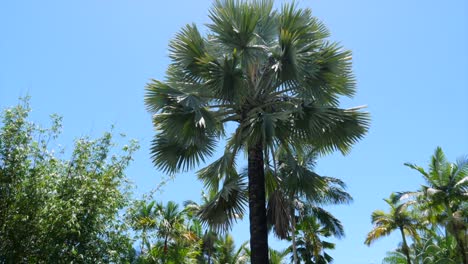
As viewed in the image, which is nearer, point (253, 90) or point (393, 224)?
point (253, 90)

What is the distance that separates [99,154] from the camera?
27.6 feet

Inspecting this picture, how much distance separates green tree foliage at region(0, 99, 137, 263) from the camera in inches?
275

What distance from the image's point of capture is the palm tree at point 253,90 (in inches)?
391

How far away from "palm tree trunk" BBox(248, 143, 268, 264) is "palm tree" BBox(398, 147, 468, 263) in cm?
1635

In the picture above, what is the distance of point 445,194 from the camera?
2336 centimetres

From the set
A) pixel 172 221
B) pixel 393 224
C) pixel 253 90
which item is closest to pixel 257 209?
pixel 253 90

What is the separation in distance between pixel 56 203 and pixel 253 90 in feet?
17.1

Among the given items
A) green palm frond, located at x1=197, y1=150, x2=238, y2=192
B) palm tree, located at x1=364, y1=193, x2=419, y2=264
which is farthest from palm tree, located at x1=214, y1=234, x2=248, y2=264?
green palm frond, located at x1=197, y1=150, x2=238, y2=192

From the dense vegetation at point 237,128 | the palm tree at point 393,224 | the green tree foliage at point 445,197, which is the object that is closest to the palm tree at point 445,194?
the green tree foliage at point 445,197

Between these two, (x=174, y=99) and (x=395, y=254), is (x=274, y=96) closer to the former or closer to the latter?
(x=174, y=99)

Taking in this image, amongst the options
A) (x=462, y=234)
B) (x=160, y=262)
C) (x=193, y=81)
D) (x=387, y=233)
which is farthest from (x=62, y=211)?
(x=387, y=233)

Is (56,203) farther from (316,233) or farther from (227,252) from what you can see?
Answer: (227,252)

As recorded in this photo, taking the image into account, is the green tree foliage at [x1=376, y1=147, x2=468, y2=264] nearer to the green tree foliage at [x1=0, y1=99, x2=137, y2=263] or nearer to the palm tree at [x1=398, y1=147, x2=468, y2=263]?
the palm tree at [x1=398, y1=147, x2=468, y2=263]

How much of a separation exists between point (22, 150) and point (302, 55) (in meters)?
6.26
